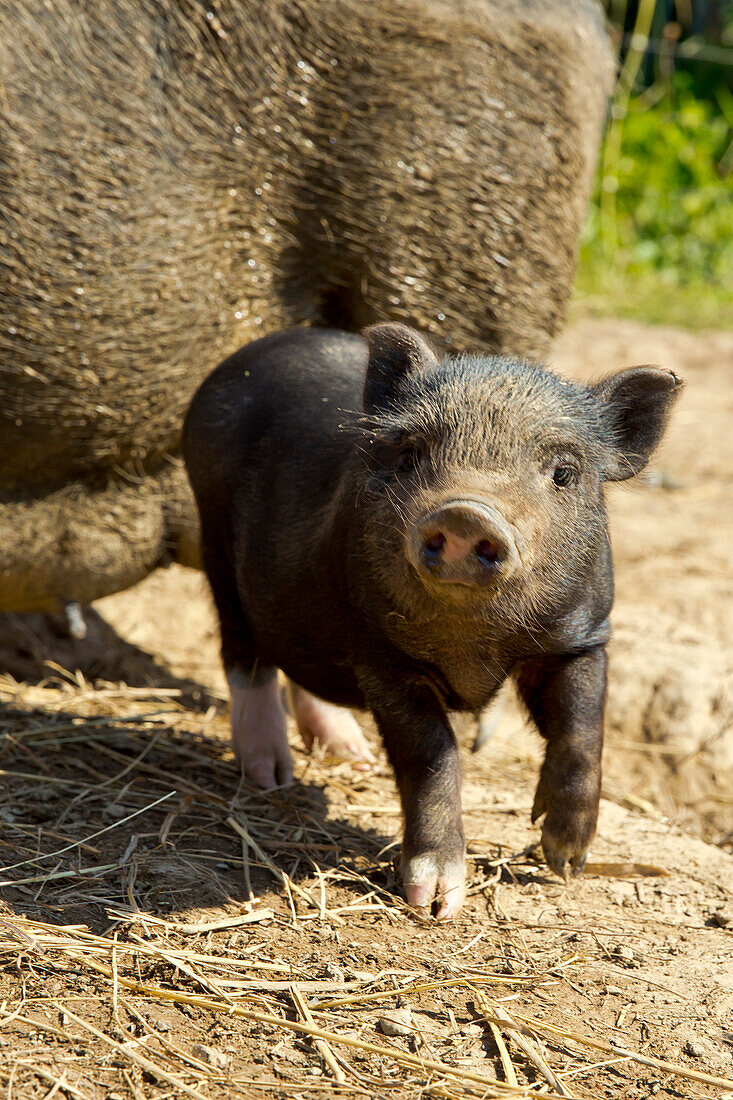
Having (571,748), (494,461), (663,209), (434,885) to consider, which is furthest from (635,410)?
(663,209)

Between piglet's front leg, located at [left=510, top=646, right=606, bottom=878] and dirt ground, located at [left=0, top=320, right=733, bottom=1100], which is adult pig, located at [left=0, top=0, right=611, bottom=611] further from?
piglet's front leg, located at [left=510, top=646, right=606, bottom=878]

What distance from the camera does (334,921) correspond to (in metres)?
2.48

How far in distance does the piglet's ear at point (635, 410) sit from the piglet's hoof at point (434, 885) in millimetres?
900

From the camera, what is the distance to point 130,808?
2924mm

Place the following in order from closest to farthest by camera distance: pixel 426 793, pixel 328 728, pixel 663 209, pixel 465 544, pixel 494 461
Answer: pixel 465 544, pixel 494 461, pixel 426 793, pixel 328 728, pixel 663 209

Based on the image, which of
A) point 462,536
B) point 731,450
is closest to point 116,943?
point 462,536

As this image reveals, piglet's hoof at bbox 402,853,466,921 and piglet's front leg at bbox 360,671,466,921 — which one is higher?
piglet's front leg at bbox 360,671,466,921

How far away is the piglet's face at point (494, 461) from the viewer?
208 centimetres

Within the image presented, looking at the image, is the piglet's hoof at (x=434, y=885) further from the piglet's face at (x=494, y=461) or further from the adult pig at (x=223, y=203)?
the adult pig at (x=223, y=203)

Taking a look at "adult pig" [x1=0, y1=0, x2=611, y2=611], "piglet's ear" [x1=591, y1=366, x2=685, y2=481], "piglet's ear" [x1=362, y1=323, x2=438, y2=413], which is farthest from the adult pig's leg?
"piglet's ear" [x1=591, y1=366, x2=685, y2=481]

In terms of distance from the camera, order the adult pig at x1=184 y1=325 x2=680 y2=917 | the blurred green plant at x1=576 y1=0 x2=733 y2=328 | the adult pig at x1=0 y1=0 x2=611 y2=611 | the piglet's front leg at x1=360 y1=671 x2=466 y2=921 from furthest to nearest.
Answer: the blurred green plant at x1=576 y1=0 x2=733 y2=328 < the adult pig at x1=0 y1=0 x2=611 y2=611 < the piglet's front leg at x1=360 y1=671 x2=466 y2=921 < the adult pig at x1=184 y1=325 x2=680 y2=917

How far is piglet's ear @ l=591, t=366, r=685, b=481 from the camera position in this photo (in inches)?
104

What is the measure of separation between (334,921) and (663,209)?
9.12 metres

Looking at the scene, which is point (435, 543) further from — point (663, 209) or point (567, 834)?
point (663, 209)
